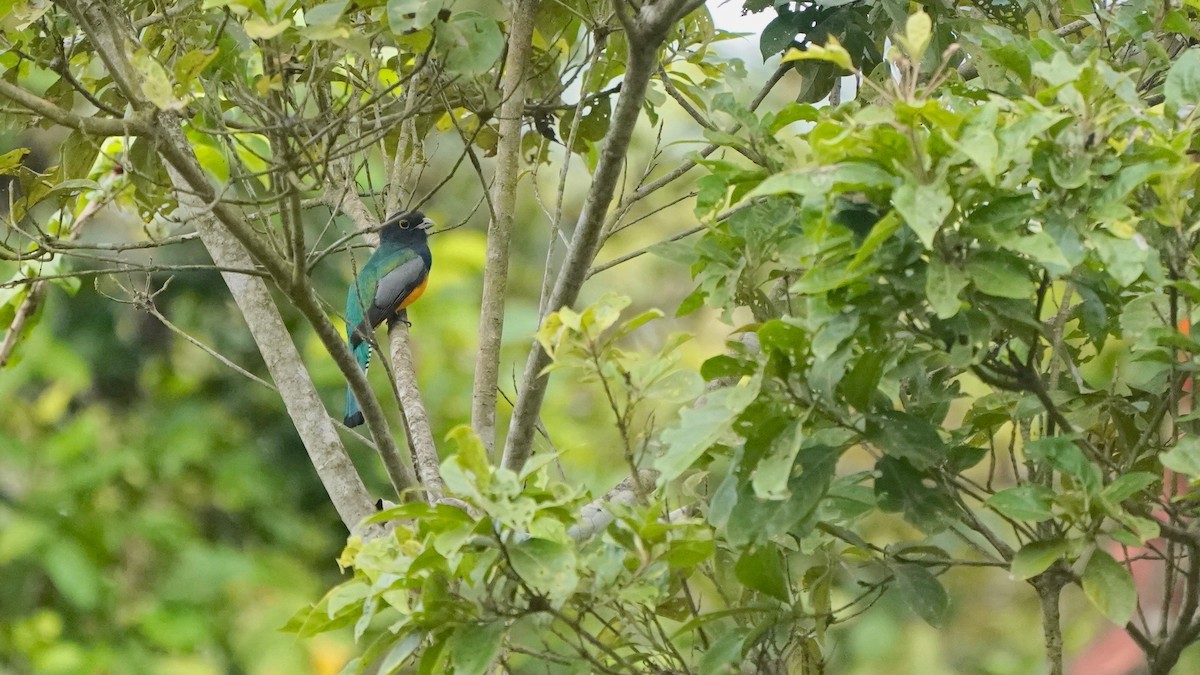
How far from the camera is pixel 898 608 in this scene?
1.92m

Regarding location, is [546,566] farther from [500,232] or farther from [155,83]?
[500,232]

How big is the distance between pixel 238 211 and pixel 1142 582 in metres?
2.81

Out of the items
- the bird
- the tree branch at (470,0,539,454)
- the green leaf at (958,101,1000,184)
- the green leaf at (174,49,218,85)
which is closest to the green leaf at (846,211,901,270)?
the green leaf at (958,101,1000,184)

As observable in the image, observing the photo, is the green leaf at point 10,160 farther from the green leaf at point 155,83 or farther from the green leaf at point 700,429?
the green leaf at point 700,429

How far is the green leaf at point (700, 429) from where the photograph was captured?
150cm

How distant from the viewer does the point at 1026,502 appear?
5.28 feet

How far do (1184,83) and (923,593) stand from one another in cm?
79

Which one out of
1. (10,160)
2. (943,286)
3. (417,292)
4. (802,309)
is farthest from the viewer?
(417,292)

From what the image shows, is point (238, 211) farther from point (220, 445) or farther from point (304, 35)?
point (220, 445)

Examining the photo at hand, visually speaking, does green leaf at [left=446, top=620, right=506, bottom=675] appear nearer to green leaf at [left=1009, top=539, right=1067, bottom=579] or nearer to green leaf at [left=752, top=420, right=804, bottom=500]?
green leaf at [left=752, top=420, right=804, bottom=500]

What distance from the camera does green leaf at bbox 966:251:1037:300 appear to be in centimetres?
144

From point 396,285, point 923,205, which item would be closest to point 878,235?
point 923,205

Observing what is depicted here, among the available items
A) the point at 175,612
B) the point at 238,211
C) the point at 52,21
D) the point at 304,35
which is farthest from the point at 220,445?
the point at 304,35

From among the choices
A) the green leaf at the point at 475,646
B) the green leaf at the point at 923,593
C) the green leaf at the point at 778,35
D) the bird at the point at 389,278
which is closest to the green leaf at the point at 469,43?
the green leaf at the point at 778,35
